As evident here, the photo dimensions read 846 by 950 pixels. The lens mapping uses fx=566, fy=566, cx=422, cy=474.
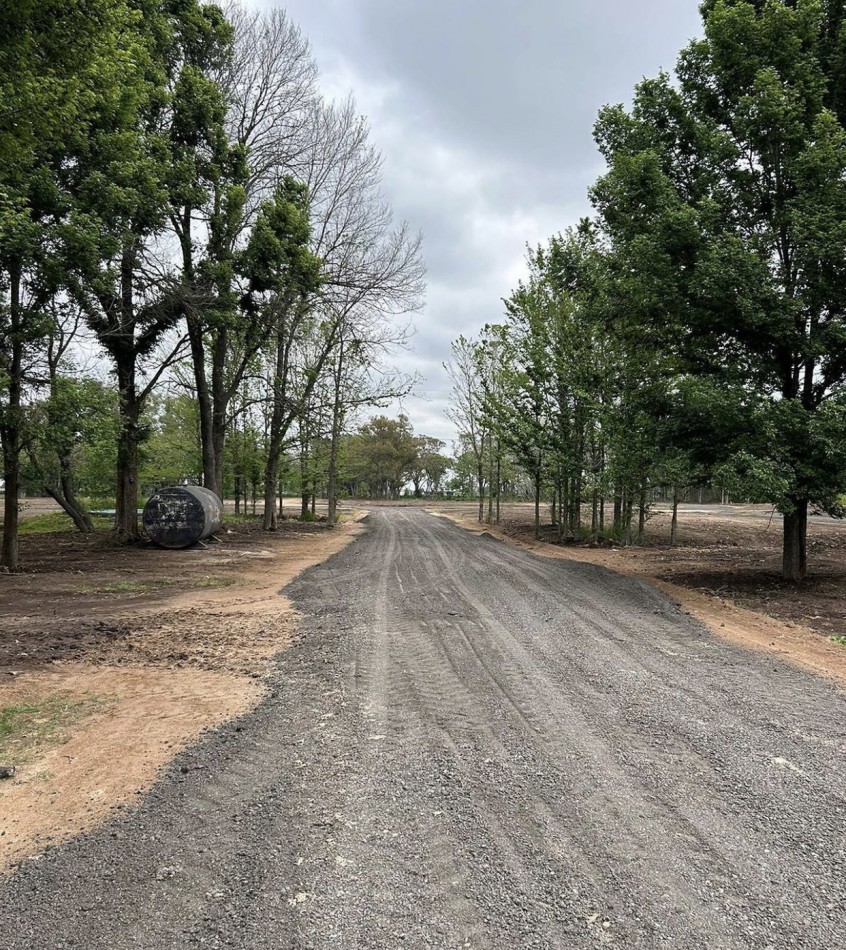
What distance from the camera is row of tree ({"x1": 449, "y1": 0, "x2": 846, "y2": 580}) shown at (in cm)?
799

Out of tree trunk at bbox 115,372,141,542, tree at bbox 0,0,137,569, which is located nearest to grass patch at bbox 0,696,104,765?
tree at bbox 0,0,137,569

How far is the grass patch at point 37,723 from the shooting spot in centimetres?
356

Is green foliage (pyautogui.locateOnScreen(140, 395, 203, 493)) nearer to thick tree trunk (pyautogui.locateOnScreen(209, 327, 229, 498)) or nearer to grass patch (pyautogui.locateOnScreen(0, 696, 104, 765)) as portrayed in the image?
thick tree trunk (pyautogui.locateOnScreen(209, 327, 229, 498))

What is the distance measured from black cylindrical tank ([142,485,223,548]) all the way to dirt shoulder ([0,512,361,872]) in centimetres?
381

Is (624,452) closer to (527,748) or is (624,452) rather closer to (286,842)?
(527,748)

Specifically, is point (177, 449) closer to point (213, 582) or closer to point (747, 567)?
point (213, 582)

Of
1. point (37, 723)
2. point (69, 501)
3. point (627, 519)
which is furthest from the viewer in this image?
point (69, 501)

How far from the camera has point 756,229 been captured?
9.26 metres

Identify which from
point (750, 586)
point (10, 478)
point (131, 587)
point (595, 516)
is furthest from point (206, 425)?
point (750, 586)

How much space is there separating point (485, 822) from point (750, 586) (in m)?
8.63

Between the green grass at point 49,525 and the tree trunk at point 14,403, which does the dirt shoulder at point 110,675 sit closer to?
the tree trunk at point 14,403

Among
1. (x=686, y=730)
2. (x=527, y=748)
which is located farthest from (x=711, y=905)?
(x=686, y=730)

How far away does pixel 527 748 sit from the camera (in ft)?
11.4

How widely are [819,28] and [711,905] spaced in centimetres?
1212
